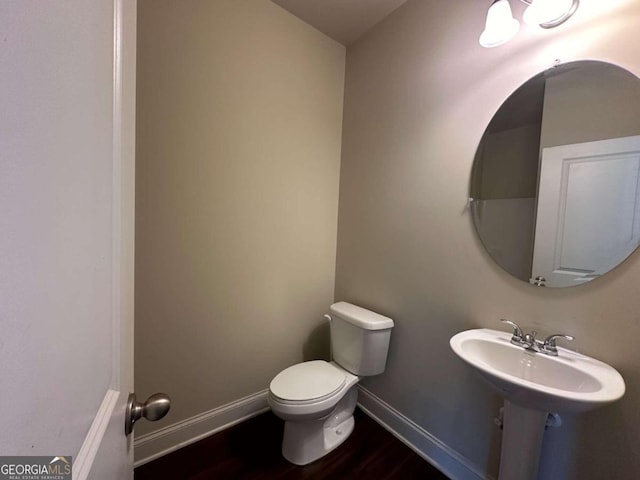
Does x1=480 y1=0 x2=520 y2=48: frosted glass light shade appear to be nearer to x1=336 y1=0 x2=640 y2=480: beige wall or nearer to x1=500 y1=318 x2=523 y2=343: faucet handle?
x1=336 y1=0 x2=640 y2=480: beige wall

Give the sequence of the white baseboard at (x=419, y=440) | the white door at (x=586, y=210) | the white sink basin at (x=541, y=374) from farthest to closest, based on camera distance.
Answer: the white baseboard at (x=419, y=440)
the white door at (x=586, y=210)
the white sink basin at (x=541, y=374)

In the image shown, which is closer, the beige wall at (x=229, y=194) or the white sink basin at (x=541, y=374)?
the white sink basin at (x=541, y=374)

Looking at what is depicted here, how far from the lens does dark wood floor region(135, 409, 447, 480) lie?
129 centimetres

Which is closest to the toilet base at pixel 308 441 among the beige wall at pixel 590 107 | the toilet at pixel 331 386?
the toilet at pixel 331 386

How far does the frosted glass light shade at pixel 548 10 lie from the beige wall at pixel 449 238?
0.09 metres

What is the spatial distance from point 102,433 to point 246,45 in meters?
1.82

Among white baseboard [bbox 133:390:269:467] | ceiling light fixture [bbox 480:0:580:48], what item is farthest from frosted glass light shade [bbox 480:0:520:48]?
white baseboard [bbox 133:390:269:467]

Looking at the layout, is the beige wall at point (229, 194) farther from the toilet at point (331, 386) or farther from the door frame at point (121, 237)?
the door frame at point (121, 237)

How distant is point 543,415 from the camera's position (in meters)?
0.92

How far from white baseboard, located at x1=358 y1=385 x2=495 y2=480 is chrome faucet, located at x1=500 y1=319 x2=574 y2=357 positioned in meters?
0.70

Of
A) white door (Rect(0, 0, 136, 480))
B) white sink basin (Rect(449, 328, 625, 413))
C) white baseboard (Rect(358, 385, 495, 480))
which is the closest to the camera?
white door (Rect(0, 0, 136, 480))

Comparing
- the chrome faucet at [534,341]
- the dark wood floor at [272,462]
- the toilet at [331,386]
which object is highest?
the chrome faucet at [534,341]

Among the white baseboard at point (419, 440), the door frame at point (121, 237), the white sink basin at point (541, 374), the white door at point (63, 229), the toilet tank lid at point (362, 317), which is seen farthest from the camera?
the toilet tank lid at point (362, 317)

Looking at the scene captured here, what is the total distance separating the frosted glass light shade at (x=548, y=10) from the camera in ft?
2.99
